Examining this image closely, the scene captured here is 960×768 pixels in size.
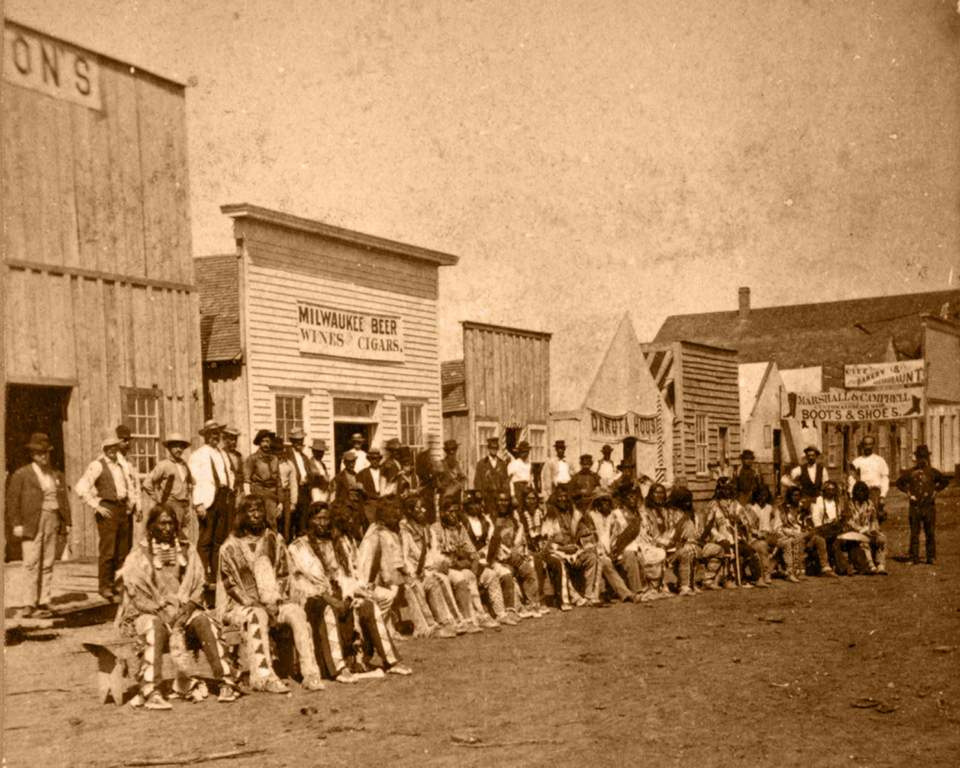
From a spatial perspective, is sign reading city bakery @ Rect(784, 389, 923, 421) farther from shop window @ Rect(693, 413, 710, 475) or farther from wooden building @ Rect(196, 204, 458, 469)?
shop window @ Rect(693, 413, 710, 475)

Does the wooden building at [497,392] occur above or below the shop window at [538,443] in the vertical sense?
above

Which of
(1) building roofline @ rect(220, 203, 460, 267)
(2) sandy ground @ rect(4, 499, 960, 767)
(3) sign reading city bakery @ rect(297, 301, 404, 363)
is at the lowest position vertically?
(2) sandy ground @ rect(4, 499, 960, 767)

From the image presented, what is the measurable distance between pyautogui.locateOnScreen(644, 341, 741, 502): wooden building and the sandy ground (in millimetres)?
16488

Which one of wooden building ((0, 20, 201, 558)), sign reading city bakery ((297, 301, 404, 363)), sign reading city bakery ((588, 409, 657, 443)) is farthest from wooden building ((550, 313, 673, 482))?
wooden building ((0, 20, 201, 558))

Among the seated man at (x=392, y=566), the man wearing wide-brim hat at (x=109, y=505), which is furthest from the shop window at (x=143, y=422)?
the seated man at (x=392, y=566)

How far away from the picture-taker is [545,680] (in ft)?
27.9

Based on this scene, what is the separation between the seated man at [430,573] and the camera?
1095 centimetres

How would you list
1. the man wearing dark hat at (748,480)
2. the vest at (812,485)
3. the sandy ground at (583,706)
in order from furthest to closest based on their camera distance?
the vest at (812,485) → the man wearing dark hat at (748,480) → the sandy ground at (583,706)

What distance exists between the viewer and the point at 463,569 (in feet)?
37.8

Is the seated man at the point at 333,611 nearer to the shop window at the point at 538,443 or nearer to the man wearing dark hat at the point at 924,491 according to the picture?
Result: the man wearing dark hat at the point at 924,491

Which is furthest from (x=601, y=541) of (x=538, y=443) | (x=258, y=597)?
(x=538, y=443)

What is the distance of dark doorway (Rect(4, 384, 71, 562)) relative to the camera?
536 inches

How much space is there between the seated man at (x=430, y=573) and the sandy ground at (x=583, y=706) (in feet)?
1.30

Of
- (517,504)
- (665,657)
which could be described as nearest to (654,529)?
(517,504)
